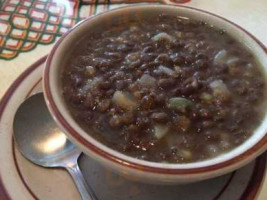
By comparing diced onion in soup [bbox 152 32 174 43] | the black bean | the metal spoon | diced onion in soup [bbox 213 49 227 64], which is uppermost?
diced onion in soup [bbox 213 49 227 64]

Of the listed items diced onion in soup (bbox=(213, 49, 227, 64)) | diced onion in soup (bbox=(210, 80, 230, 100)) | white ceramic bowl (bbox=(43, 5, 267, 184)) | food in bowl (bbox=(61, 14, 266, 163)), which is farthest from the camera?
diced onion in soup (bbox=(213, 49, 227, 64))

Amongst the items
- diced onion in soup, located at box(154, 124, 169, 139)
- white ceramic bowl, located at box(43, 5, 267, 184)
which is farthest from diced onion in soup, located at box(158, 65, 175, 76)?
white ceramic bowl, located at box(43, 5, 267, 184)

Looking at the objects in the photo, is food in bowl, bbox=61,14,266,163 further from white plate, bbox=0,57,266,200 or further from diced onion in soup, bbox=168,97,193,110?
white plate, bbox=0,57,266,200

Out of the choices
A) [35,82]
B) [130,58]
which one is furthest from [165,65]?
[35,82]

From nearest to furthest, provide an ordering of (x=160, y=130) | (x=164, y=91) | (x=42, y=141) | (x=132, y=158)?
(x=132, y=158) < (x=160, y=130) < (x=164, y=91) < (x=42, y=141)

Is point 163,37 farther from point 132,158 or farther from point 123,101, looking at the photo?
point 132,158

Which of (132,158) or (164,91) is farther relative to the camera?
(164,91)

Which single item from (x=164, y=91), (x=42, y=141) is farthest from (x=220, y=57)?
(x=42, y=141)
